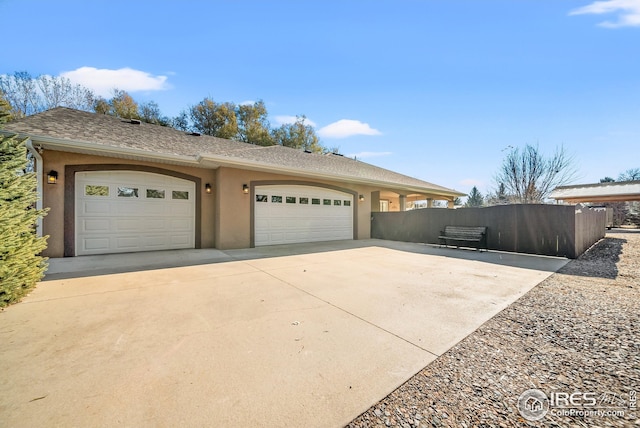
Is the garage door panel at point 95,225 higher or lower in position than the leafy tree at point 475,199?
lower

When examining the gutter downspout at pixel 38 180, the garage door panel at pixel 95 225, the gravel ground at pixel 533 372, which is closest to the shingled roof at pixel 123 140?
the gutter downspout at pixel 38 180

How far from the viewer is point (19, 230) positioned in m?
3.28

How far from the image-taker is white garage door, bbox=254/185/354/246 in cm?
906

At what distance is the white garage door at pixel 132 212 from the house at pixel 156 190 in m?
0.02

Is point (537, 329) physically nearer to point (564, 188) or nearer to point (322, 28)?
point (322, 28)

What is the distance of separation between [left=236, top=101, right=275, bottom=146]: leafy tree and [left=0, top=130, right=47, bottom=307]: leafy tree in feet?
61.5

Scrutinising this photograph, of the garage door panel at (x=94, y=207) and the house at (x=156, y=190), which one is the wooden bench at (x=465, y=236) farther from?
the garage door panel at (x=94, y=207)

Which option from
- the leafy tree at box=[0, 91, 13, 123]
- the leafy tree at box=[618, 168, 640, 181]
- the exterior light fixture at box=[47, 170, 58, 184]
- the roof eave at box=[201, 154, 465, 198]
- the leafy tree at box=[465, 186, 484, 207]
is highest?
the leafy tree at box=[618, 168, 640, 181]

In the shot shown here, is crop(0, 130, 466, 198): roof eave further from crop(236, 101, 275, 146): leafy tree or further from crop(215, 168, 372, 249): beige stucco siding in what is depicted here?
crop(236, 101, 275, 146): leafy tree

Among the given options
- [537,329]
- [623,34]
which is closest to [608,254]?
[623,34]

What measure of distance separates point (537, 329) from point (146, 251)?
30.5 feet

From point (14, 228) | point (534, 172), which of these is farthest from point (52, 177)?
point (534, 172)

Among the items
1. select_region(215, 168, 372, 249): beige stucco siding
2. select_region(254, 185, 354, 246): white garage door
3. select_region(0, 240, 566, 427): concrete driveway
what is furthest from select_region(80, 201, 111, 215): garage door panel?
select_region(254, 185, 354, 246): white garage door

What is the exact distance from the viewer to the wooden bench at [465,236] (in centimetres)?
838
